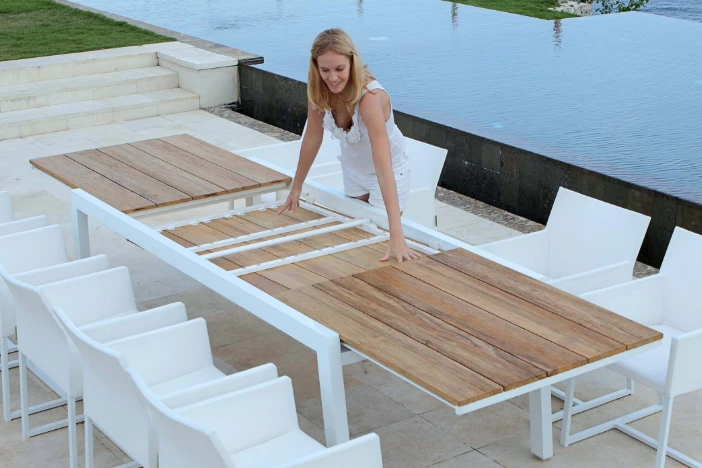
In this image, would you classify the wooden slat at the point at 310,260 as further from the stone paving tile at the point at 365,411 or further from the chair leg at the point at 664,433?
the chair leg at the point at 664,433

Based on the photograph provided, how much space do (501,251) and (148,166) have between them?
6.47 feet

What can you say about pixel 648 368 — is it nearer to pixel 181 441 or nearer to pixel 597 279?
pixel 597 279

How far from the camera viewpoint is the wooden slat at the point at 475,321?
3033 mm

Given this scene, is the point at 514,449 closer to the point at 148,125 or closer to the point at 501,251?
the point at 501,251

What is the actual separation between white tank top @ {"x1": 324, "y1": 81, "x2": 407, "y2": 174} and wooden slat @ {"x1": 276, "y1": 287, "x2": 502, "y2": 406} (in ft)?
3.20

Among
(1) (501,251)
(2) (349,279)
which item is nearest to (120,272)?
(2) (349,279)

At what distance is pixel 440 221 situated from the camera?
664cm

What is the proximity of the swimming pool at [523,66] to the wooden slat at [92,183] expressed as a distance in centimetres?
299

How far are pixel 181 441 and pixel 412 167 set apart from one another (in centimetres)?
310

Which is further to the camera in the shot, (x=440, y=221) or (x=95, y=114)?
(x=95, y=114)

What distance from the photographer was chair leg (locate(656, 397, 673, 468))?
3.57 m

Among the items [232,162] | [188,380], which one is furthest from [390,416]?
[232,162]

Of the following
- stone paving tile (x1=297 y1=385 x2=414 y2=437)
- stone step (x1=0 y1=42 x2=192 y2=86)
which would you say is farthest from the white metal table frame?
stone step (x1=0 y1=42 x2=192 y2=86)

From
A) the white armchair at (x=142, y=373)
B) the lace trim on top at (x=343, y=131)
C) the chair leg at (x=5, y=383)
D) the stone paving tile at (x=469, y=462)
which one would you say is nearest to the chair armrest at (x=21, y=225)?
the chair leg at (x=5, y=383)
